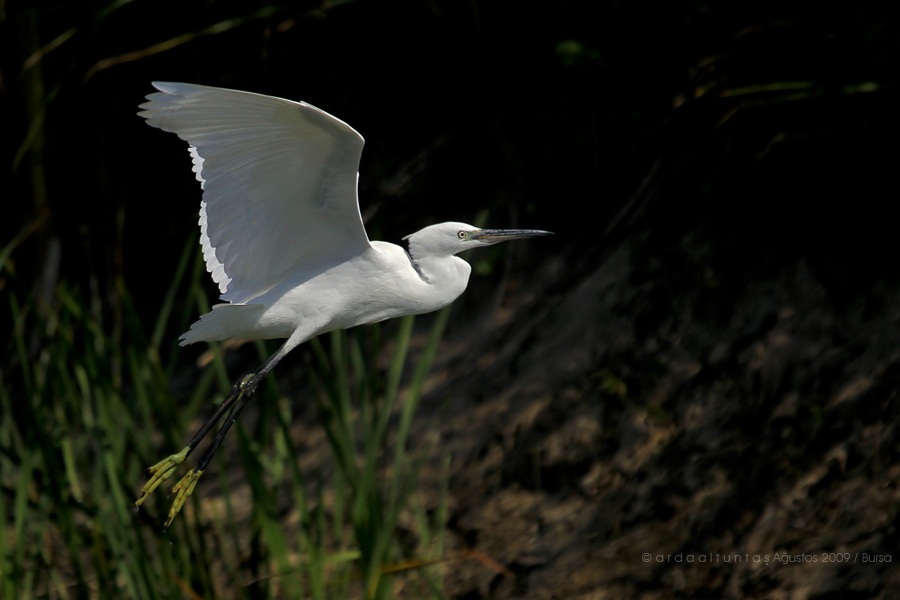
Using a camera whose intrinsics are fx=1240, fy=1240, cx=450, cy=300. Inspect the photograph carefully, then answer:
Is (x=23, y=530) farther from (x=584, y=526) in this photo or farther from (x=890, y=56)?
(x=890, y=56)

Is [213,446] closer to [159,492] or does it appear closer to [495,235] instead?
[159,492]

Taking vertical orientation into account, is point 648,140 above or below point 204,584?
above

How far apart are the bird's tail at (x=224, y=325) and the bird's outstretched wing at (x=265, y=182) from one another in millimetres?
148

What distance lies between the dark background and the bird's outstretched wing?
866 mm

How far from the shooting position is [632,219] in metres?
4.85

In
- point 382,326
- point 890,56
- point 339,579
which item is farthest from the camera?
point 382,326

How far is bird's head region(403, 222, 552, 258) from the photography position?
2996mm

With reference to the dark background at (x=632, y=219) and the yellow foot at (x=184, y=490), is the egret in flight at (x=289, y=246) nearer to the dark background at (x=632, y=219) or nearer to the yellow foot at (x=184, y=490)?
the yellow foot at (x=184, y=490)

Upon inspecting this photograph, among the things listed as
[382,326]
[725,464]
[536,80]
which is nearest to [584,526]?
[725,464]

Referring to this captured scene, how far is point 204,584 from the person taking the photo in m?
3.21

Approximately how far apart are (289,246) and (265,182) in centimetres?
21

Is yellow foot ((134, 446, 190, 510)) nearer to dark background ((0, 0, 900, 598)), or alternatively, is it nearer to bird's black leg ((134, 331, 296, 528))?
bird's black leg ((134, 331, 296, 528))

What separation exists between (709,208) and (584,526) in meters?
1.31

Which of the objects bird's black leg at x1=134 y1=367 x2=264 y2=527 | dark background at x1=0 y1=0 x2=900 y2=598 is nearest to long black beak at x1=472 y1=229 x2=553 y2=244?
bird's black leg at x1=134 y1=367 x2=264 y2=527
